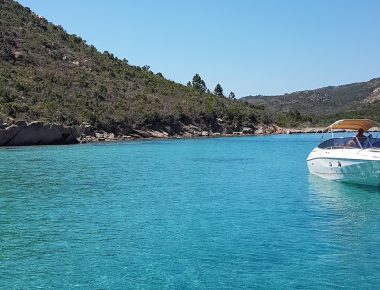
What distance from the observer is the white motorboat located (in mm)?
25703

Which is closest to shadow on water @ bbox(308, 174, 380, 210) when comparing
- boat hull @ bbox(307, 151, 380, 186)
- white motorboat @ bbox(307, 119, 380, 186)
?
boat hull @ bbox(307, 151, 380, 186)

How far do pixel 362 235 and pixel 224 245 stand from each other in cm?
453

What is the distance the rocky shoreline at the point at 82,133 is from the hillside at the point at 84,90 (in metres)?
1.07

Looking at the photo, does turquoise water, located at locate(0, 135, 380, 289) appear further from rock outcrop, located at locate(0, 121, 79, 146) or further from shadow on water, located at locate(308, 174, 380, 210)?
rock outcrop, located at locate(0, 121, 79, 146)

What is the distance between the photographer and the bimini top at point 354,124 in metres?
30.2

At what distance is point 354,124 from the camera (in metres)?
30.7

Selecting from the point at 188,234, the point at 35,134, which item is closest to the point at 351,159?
the point at 188,234

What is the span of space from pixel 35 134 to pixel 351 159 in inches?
1970

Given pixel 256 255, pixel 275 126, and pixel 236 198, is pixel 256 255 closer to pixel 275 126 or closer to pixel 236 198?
pixel 236 198

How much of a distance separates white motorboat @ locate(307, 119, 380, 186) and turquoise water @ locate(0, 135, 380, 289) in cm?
70

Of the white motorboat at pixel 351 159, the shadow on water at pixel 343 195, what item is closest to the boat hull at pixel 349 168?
the white motorboat at pixel 351 159

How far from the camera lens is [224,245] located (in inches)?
600

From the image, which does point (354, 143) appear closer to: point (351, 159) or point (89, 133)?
point (351, 159)

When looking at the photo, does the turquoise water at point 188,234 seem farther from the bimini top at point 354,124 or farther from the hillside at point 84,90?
the hillside at point 84,90
